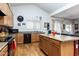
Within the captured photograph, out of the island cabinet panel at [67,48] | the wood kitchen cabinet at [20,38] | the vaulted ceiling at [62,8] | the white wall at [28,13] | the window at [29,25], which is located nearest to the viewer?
the island cabinet panel at [67,48]

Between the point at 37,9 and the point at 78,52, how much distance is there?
639 cm

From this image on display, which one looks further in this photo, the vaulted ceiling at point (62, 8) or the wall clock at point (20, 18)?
the wall clock at point (20, 18)

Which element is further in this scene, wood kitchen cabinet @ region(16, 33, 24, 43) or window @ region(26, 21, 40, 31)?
window @ region(26, 21, 40, 31)

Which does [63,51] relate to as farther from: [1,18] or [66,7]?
[66,7]

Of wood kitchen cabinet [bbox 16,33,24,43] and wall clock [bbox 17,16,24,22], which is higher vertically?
wall clock [bbox 17,16,24,22]

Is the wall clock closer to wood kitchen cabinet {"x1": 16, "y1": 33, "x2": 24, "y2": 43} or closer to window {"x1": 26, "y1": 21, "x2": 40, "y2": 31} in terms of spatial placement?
window {"x1": 26, "y1": 21, "x2": 40, "y2": 31}

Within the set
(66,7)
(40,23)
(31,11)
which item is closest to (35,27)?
(40,23)

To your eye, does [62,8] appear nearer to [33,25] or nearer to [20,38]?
[33,25]

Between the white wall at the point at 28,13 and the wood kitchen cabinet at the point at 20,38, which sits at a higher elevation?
the white wall at the point at 28,13

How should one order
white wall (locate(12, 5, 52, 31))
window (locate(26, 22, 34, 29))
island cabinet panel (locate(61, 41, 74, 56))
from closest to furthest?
island cabinet panel (locate(61, 41, 74, 56)), white wall (locate(12, 5, 52, 31)), window (locate(26, 22, 34, 29))

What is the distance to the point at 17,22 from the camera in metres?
8.66

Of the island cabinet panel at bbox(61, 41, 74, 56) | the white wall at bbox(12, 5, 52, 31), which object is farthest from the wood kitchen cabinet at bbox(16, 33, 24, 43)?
the island cabinet panel at bbox(61, 41, 74, 56)

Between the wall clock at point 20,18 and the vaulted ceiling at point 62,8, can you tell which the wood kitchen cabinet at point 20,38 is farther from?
the vaulted ceiling at point 62,8

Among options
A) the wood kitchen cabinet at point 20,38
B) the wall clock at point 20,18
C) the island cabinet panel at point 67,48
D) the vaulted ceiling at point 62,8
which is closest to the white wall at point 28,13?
the wall clock at point 20,18
